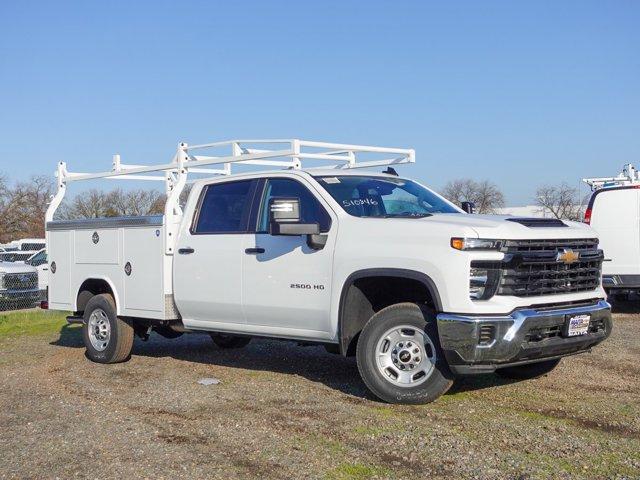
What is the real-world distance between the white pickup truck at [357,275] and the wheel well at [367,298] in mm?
13

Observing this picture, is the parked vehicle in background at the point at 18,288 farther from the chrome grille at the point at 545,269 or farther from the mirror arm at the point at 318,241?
the chrome grille at the point at 545,269

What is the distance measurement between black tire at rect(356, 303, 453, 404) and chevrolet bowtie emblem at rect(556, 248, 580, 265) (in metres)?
1.15

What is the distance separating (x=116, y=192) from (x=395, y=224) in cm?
734

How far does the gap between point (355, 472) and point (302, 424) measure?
1238 millimetres

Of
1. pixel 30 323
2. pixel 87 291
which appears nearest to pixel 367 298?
pixel 87 291

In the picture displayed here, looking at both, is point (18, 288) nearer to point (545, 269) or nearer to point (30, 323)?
point (30, 323)

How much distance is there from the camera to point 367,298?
700 centimetres

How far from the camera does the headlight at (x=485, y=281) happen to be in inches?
241

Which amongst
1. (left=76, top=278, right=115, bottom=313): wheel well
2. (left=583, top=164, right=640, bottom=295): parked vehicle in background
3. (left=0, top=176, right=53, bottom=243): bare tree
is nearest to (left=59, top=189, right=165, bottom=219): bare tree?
(left=76, top=278, right=115, bottom=313): wheel well

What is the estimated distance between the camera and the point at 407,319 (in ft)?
21.3

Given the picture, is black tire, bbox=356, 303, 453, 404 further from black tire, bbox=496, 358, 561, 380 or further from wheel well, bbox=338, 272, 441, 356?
black tire, bbox=496, 358, 561, 380

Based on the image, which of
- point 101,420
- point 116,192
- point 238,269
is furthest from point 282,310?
point 116,192

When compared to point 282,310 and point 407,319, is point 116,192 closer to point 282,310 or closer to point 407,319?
point 282,310

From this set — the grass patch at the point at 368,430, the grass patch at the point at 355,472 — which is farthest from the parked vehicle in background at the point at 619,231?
the grass patch at the point at 355,472
